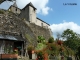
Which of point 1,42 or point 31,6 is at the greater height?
point 31,6

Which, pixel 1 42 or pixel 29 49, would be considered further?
pixel 29 49

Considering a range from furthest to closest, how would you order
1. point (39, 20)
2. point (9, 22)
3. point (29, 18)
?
point (39, 20)
point (29, 18)
point (9, 22)

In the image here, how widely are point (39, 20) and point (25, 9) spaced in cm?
918

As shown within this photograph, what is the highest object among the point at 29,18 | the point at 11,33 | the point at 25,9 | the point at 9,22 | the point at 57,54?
the point at 25,9

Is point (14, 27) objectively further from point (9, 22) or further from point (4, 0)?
point (4, 0)

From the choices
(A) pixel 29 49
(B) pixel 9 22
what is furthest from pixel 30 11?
(A) pixel 29 49

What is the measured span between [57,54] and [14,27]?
372 inches

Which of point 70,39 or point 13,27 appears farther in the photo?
point 70,39

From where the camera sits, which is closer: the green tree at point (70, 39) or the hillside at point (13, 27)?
the hillside at point (13, 27)

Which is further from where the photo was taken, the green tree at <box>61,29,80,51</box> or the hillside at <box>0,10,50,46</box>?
the green tree at <box>61,29,80,51</box>

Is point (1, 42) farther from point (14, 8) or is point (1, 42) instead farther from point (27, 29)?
point (14, 8)

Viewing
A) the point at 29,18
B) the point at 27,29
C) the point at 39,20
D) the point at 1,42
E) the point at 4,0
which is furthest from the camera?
the point at 39,20

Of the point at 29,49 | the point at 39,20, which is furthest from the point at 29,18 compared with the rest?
the point at 29,49

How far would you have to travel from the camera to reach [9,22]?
99.7 feet
